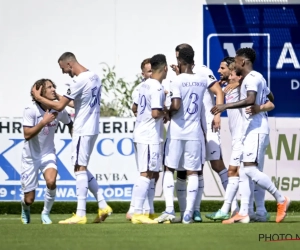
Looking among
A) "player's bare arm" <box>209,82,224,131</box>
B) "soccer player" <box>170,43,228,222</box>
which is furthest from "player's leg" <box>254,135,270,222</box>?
"player's bare arm" <box>209,82,224,131</box>

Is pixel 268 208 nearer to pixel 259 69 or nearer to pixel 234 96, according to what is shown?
pixel 234 96

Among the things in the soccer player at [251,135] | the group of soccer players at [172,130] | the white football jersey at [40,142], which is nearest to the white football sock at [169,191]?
the group of soccer players at [172,130]

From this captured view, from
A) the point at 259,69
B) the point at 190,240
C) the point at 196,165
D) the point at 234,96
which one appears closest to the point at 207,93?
the point at 234,96

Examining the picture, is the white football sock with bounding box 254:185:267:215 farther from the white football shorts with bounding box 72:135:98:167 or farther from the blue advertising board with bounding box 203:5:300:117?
the blue advertising board with bounding box 203:5:300:117

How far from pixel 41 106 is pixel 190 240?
14.2ft

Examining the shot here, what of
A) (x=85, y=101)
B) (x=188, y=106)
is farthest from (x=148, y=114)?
(x=85, y=101)

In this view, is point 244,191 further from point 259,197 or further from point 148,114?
point 148,114

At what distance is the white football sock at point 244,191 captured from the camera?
14586 mm

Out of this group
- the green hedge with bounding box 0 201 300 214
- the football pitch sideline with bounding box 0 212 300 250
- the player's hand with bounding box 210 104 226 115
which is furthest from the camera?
the green hedge with bounding box 0 201 300 214

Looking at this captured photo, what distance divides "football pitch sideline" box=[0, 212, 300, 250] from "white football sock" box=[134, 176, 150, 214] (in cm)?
51

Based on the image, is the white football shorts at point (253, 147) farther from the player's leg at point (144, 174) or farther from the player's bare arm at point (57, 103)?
the player's bare arm at point (57, 103)

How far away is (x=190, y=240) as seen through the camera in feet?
39.2

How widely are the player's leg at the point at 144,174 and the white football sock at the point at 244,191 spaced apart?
1092 mm

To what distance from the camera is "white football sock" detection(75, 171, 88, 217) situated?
14.8 metres
